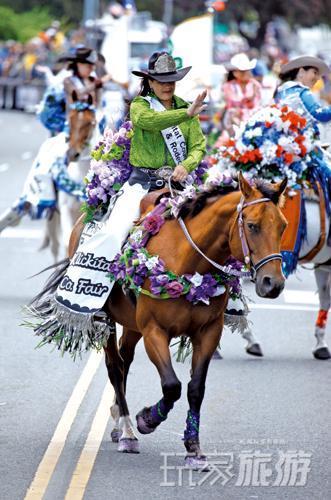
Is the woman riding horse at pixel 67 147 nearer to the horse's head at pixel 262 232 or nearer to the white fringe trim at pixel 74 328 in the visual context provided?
the white fringe trim at pixel 74 328

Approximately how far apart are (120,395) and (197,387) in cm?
92

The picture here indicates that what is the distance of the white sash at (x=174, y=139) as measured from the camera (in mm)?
9875

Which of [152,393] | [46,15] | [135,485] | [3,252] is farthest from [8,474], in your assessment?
[46,15]

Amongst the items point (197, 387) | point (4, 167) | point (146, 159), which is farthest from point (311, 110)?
point (4, 167)

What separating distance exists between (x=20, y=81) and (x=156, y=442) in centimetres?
5018

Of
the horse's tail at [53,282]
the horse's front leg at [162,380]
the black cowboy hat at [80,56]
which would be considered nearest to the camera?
the horse's front leg at [162,380]

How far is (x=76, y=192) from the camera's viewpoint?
649 inches

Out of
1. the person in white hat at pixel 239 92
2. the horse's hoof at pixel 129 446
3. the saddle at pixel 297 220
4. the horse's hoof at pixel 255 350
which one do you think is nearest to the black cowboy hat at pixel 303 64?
the saddle at pixel 297 220

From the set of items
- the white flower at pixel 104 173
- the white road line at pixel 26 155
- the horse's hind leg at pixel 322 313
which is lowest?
the white road line at pixel 26 155

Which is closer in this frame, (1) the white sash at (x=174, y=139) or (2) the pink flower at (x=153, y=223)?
(2) the pink flower at (x=153, y=223)

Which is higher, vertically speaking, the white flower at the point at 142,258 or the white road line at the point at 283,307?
the white flower at the point at 142,258

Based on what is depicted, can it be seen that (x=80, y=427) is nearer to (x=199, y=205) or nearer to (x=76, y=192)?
(x=199, y=205)

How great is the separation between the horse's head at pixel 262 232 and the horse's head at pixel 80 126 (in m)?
A: 7.28

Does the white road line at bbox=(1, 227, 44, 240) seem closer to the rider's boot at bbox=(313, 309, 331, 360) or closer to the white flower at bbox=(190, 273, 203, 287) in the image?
the rider's boot at bbox=(313, 309, 331, 360)
